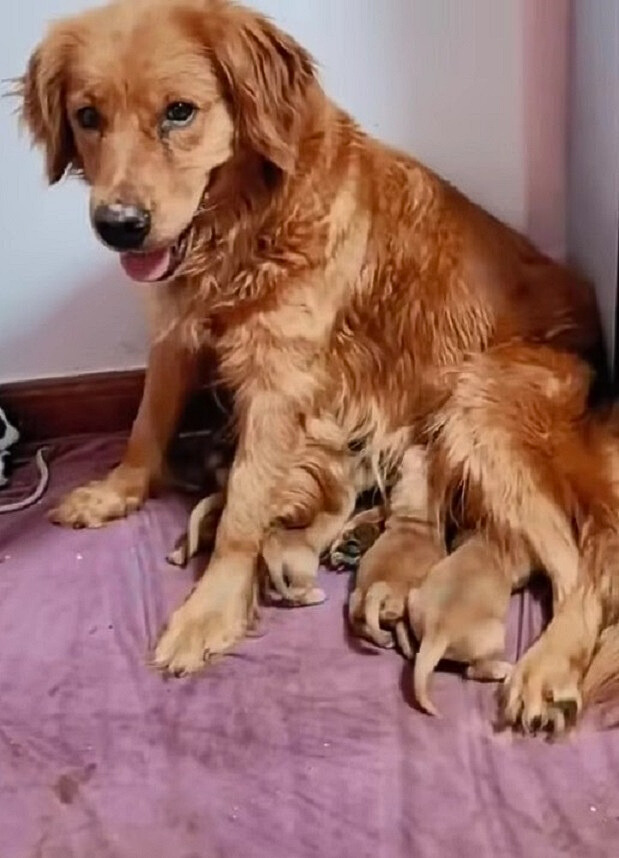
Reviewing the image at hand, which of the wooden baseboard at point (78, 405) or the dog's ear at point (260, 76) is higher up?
the dog's ear at point (260, 76)

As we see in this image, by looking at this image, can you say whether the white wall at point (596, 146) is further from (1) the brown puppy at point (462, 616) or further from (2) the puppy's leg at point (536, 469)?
(1) the brown puppy at point (462, 616)

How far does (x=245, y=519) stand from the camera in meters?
2.26

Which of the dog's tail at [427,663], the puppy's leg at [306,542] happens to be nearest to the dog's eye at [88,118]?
the puppy's leg at [306,542]

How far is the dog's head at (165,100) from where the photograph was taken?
203 centimetres

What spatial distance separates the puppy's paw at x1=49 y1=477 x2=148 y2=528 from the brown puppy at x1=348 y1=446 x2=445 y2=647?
19.0 inches

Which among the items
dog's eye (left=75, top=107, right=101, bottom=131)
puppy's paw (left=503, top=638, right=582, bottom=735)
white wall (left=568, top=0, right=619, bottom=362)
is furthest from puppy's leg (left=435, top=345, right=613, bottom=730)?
dog's eye (left=75, top=107, right=101, bottom=131)

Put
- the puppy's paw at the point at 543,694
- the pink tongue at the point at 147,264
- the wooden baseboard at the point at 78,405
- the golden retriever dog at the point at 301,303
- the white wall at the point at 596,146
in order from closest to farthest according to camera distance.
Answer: the puppy's paw at the point at 543,694
the golden retriever dog at the point at 301,303
the pink tongue at the point at 147,264
the white wall at the point at 596,146
the wooden baseboard at the point at 78,405

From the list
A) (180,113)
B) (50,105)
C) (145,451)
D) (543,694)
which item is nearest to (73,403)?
(145,451)

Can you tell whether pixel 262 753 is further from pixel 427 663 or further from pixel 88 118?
pixel 88 118

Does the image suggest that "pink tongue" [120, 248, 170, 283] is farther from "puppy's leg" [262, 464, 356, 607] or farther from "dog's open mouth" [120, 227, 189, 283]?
"puppy's leg" [262, 464, 356, 607]

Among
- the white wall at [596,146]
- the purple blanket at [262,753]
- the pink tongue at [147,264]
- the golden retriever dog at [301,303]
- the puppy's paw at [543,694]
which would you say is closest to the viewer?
the purple blanket at [262,753]

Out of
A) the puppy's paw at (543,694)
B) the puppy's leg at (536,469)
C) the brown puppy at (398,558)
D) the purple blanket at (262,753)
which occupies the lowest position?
the purple blanket at (262,753)

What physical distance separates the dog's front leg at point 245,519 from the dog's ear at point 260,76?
1.36ft

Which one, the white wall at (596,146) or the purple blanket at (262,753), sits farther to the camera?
the white wall at (596,146)
